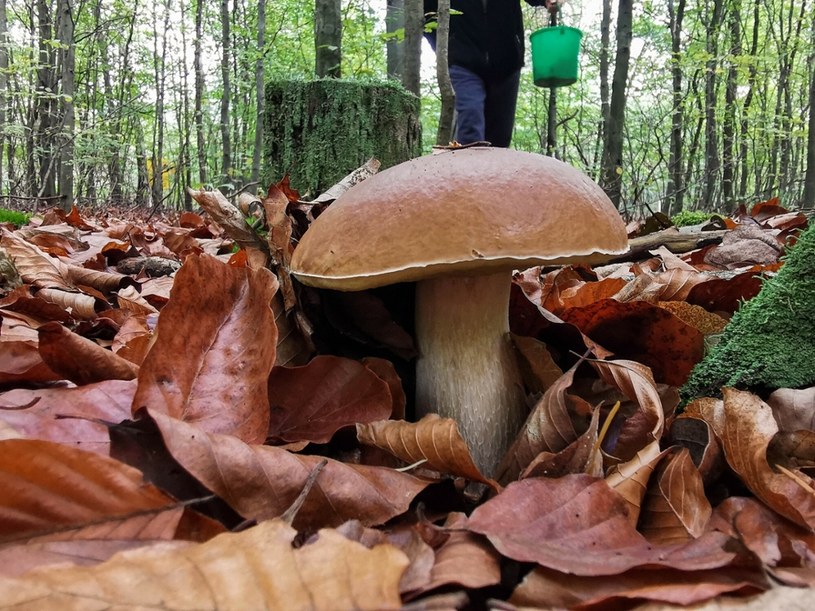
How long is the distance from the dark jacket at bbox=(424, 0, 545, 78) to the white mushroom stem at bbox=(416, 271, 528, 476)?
4435mm

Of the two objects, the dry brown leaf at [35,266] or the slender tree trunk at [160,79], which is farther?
the slender tree trunk at [160,79]

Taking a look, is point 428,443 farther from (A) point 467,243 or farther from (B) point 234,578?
(B) point 234,578

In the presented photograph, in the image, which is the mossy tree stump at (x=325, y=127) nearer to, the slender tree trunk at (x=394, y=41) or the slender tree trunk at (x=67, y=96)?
the slender tree trunk at (x=67, y=96)

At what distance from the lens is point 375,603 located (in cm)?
65

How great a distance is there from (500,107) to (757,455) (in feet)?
17.0

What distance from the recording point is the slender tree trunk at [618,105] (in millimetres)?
7391

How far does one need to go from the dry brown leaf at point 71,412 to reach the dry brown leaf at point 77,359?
4.0 inches

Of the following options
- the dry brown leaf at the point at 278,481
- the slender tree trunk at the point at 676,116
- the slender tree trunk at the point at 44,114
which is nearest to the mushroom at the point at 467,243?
the dry brown leaf at the point at 278,481

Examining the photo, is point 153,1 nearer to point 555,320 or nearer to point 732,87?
point 732,87

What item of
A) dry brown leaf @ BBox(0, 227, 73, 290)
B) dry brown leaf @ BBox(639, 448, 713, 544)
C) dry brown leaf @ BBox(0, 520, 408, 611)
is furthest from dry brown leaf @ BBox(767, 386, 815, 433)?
dry brown leaf @ BBox(0, 227, 73, 290)

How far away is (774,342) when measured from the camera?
4.40 feet

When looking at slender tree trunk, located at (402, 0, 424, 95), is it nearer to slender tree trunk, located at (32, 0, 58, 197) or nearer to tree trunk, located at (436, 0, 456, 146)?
tree trunk, located at (436, 0, 456, 146)

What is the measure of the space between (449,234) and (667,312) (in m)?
0.71

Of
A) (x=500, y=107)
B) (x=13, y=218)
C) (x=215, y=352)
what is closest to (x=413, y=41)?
(x=500, y=107)
